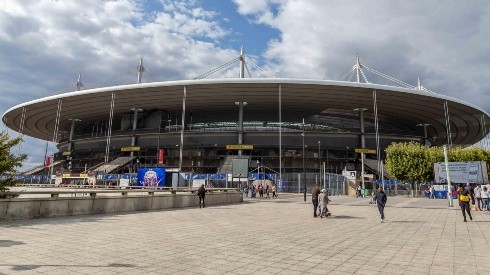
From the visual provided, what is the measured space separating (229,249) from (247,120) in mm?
65634

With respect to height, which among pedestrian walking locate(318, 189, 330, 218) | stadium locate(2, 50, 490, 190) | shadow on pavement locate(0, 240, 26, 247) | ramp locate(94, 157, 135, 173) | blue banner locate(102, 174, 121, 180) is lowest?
shadow on pavement locate(0, 240, 26, 247)

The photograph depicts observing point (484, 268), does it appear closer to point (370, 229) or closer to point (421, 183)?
point (370, 229)

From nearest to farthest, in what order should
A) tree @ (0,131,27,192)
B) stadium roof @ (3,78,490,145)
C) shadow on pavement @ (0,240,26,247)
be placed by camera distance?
shadow on pavement @ (0,240,26,247)
tree @ (0,131,27,192)
stadium roof @ (3,78,490,145)

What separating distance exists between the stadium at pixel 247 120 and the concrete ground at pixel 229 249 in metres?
39.5

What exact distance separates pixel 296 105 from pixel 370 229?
49945 mm

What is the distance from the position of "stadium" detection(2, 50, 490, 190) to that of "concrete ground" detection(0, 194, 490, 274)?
39.5 m

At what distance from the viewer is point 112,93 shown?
56.5 m

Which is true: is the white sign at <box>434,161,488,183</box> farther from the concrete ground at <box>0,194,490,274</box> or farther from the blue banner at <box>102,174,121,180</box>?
the blue banner at <box>102,174,121,180</box>

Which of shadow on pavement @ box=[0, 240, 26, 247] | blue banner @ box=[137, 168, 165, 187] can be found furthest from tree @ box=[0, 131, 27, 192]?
blue banner @ box=[137, 168, 165, 187]

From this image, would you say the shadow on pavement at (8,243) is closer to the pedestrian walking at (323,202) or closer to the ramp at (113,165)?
the pedestrian walking at (323,202)

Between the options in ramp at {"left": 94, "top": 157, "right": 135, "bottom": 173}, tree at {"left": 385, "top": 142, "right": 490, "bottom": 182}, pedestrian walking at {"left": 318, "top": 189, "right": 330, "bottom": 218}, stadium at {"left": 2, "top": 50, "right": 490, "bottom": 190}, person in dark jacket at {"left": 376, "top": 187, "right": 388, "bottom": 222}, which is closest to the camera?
person in dark jacket at {"left": 376, "top": 187, "right": 388, "bottom": 222}

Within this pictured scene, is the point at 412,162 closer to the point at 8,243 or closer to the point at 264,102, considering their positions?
the point at 264,102

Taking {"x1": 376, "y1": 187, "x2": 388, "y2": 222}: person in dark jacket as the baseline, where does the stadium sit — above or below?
above

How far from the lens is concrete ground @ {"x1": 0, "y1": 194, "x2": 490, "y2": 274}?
6008 mm
